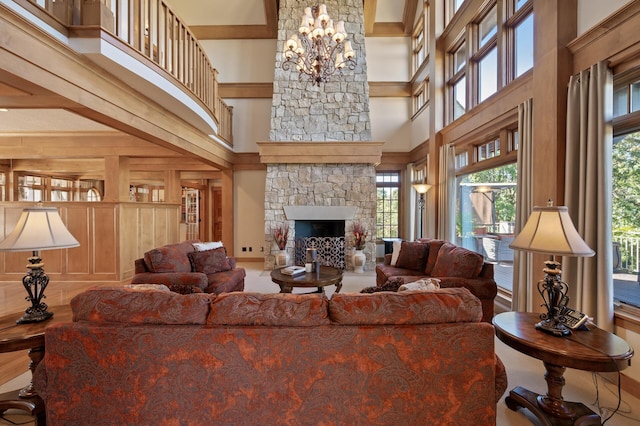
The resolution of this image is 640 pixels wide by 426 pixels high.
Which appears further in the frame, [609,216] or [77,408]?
[609,216]

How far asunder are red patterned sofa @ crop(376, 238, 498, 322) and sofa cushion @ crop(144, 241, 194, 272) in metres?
2.46

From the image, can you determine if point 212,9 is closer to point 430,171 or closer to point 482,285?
point 430,171

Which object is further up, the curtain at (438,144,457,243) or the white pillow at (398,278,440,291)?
the curtain at (438,144,457,243)

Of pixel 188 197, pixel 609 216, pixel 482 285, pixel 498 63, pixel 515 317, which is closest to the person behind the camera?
pixel 515 317

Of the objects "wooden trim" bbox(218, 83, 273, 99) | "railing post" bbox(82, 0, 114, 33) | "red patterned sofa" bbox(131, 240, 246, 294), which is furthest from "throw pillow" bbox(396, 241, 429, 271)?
"wooden trim" bbox(218, 83, 273, 99)

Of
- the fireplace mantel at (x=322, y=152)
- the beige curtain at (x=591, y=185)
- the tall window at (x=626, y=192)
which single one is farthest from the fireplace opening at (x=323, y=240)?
the tall window at (x=626, y=192)

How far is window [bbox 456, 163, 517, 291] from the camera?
3.86 metres

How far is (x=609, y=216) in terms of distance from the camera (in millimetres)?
2270

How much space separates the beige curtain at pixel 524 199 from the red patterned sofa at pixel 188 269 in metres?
3.40

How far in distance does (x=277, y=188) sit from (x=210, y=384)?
5163mm

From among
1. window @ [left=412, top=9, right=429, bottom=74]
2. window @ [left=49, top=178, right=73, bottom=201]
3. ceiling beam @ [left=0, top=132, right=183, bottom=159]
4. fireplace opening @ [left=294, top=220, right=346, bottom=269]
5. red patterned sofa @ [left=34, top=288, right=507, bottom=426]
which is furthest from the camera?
window @ [left=49, top=178, right=73, bottom=201]

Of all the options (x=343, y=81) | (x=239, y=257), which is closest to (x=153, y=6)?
(x=343, y=81)

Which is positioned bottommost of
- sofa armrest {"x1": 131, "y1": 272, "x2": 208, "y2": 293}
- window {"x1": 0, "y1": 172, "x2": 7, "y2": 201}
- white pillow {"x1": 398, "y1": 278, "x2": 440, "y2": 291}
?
sofa armrest {"x1": 131, "y1": 272, "x2": 208, "y2": 293}

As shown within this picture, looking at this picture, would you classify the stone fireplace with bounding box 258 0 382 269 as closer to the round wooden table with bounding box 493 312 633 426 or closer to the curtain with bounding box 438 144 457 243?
the curtain with bounding box 438 144 457 243
